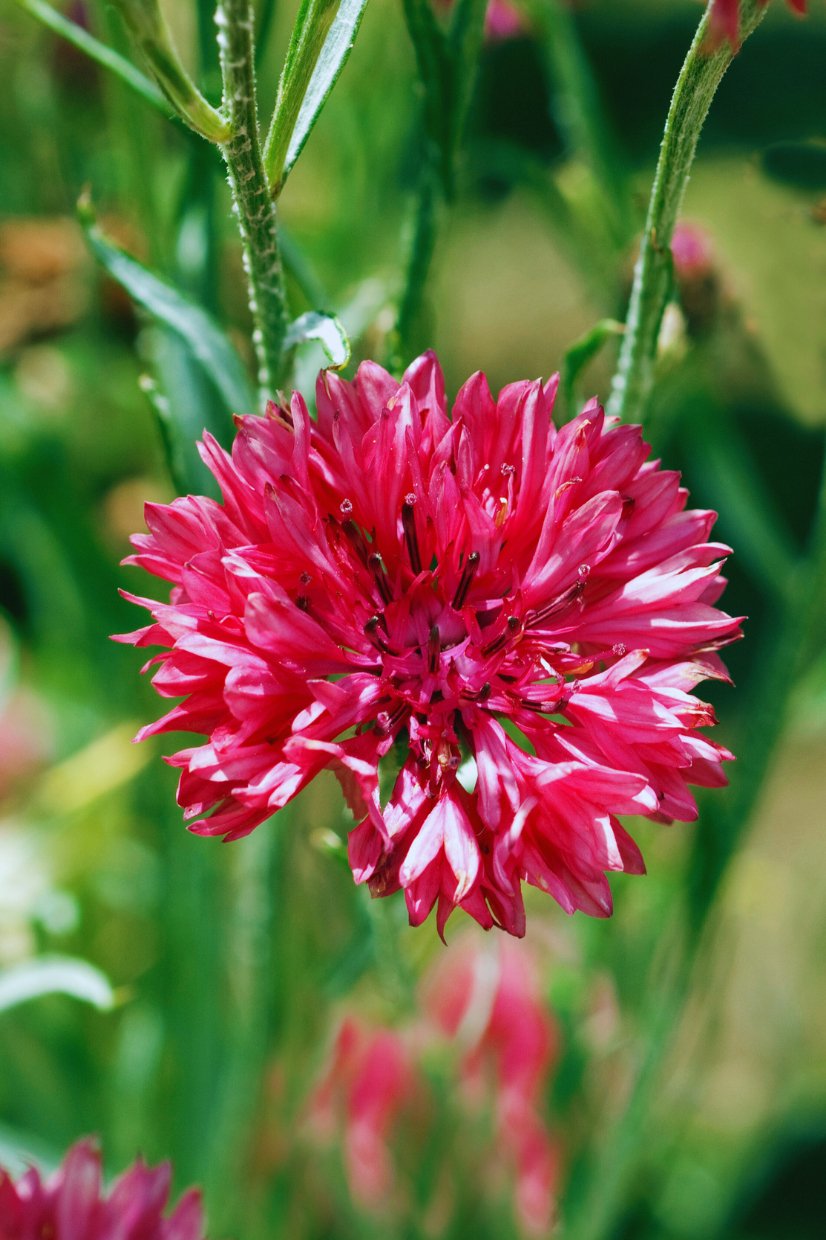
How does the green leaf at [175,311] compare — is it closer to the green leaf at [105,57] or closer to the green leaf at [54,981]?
the green leaf at [105,57]

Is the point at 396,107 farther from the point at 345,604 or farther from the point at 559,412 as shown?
the point at 345,604

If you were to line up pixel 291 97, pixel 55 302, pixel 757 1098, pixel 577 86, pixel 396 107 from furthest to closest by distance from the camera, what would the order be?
1. pixel 757 1098
2. pixel 55 302
3. pixel 396 107
4. pixel 577 86
5. pixel 291 97

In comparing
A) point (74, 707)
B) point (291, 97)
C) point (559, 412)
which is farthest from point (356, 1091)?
point (291, 97)

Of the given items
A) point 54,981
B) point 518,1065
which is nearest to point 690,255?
point 54,981

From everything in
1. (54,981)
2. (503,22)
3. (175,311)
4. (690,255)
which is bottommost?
(54,981)

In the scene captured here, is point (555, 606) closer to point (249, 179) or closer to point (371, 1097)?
point (249, 179)

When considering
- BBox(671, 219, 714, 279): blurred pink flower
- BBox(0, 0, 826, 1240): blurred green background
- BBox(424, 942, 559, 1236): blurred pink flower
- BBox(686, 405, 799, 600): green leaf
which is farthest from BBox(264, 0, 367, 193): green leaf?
BBox(424, 942, 559, 1236): blurred pink flower

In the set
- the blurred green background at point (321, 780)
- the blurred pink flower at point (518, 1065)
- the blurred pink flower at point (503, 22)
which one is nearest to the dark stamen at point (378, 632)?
the blurred green background at point (321, 780)

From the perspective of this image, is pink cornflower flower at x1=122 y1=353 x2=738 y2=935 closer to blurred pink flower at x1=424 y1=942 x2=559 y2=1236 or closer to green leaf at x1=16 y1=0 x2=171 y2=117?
green leaf at x1=16 y1=0 x2=171 y2=117
